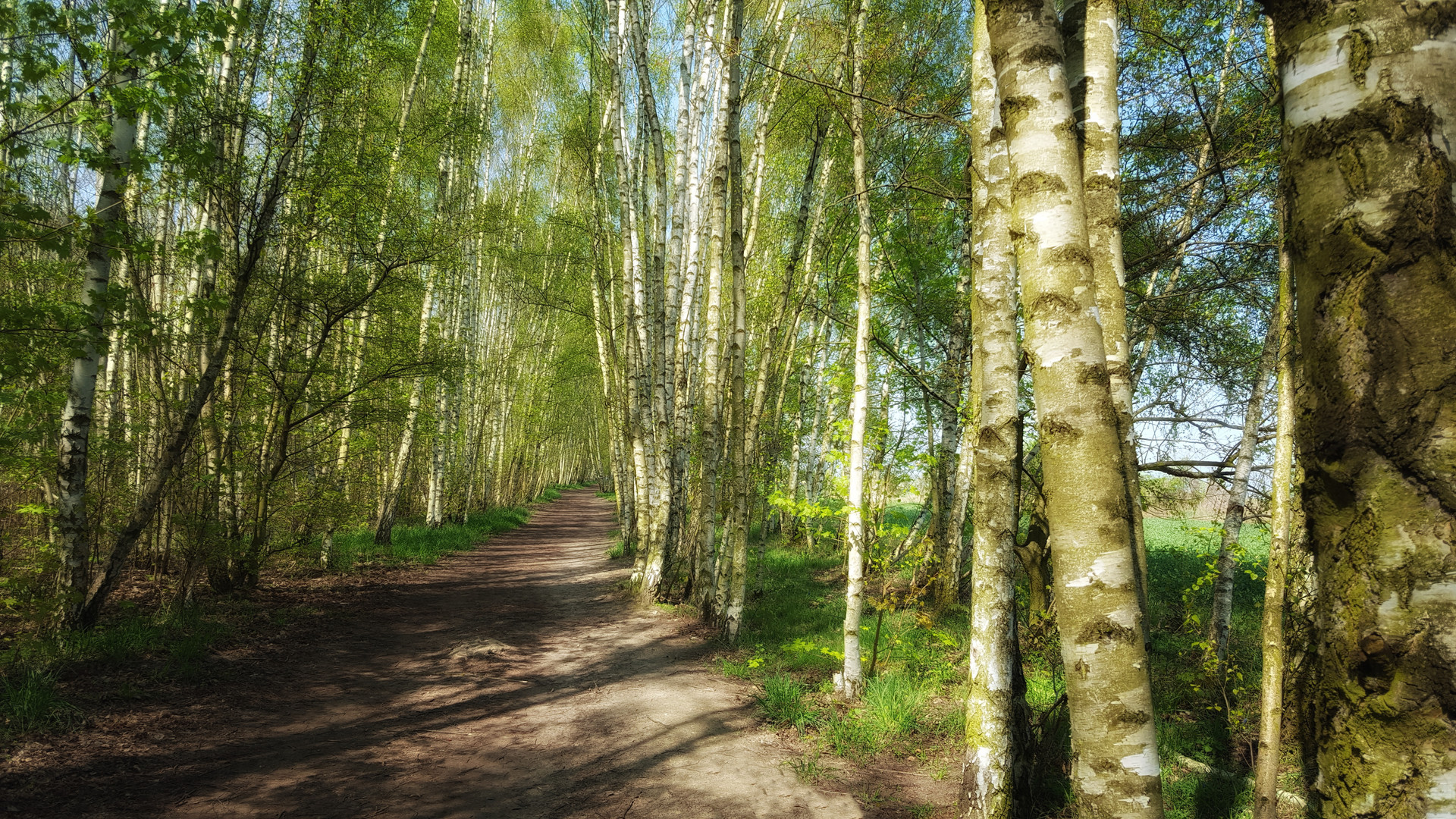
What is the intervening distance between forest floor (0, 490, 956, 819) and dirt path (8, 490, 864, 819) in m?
0.02

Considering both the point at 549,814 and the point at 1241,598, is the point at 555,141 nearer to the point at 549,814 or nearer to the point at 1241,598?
the point at 549,814

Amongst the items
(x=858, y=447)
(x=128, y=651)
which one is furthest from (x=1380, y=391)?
(x=128, y=651)

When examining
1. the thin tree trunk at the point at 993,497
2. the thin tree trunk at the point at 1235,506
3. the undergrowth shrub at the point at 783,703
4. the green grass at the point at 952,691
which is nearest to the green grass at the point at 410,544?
the green grass at the point at 952,691

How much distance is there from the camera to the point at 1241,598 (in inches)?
478

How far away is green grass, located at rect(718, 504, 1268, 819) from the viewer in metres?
4.22

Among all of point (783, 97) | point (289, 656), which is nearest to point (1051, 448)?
point (289, 656)

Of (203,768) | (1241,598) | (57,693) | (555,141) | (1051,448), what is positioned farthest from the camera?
(555,141)

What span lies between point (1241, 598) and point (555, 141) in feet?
62.7

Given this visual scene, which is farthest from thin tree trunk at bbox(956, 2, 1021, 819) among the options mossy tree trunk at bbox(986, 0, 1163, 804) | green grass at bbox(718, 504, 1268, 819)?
mossy tree trunk at bbox(986, 0, 1163, 804)

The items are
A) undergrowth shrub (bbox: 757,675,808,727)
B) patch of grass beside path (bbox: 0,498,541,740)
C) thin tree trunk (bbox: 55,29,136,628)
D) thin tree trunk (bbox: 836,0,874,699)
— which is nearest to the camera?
patch of grass beside path (bbox: 0,498,541,740)

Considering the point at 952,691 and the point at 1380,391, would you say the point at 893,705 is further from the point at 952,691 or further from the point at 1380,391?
the point at 1380,391

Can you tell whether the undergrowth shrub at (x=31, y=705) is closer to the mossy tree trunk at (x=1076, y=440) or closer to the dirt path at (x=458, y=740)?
the dirt path at (x=458, y=740)

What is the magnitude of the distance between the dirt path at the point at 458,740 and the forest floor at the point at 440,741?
0.05ft

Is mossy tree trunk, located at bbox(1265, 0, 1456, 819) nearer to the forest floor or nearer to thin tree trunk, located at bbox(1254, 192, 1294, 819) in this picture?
thin tree trunk, located at bbox(1254, 192, 1294, 819)
